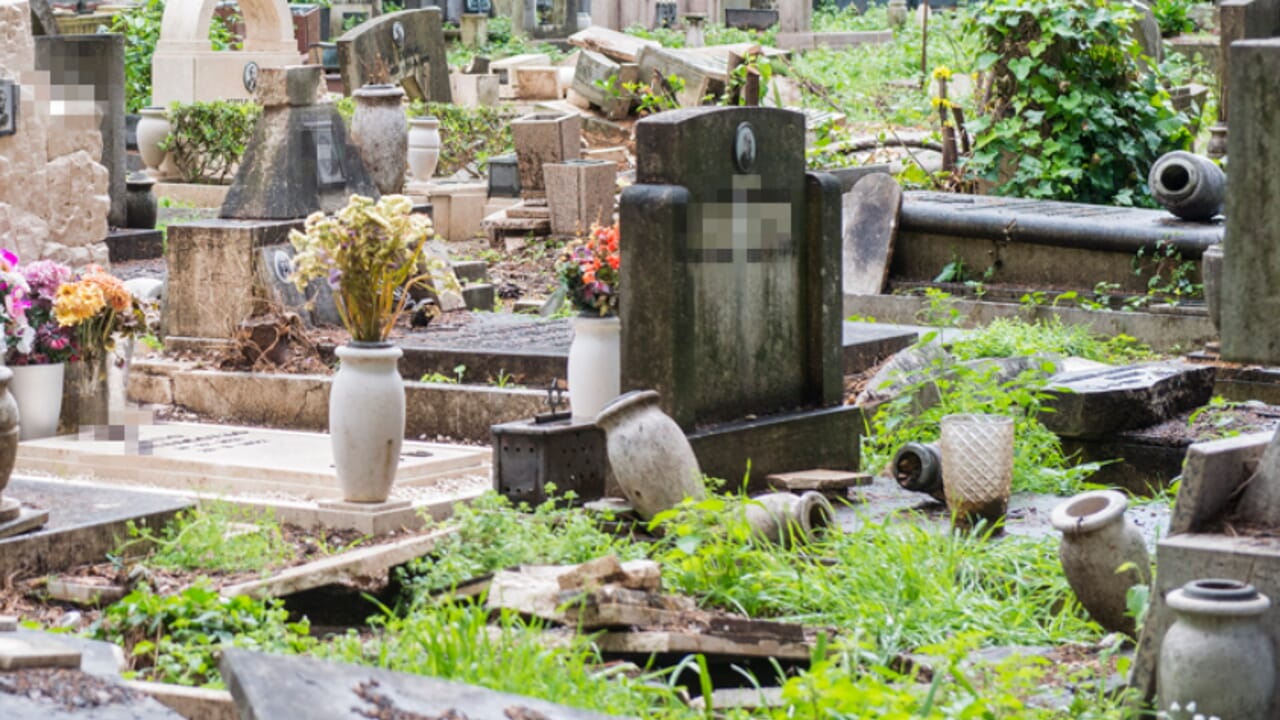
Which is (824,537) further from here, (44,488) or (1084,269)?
(1084,269)

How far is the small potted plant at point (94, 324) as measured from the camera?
8.62 m

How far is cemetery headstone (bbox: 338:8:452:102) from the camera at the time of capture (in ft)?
66.1

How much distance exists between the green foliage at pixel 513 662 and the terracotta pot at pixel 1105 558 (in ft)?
4.38

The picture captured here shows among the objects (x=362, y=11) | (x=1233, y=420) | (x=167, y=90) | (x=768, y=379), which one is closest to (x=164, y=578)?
(x=768, y=379)

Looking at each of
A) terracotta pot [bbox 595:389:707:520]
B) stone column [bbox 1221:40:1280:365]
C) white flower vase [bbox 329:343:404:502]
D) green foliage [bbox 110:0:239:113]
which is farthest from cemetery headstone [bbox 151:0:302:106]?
terracotta pot [bbox 595:389:707:520]

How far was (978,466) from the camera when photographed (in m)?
7.41

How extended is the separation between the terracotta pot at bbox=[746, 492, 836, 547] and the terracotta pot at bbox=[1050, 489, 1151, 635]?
4.12 ft

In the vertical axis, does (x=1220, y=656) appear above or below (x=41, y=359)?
below

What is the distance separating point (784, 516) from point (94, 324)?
11.8 feet

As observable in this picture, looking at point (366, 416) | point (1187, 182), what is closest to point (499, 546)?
point (366, 416)

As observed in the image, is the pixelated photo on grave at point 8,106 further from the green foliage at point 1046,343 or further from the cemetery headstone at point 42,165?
the green foliage at point 1046,343

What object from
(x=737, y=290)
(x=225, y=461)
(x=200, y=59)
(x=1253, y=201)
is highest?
(x=200, y=59)

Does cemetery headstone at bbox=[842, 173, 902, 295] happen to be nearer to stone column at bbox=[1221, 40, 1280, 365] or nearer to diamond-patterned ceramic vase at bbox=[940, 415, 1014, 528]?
stone column at bbox=[1221, 40, 1280, 365]

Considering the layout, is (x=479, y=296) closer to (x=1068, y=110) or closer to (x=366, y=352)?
(x=1068, y=110)
